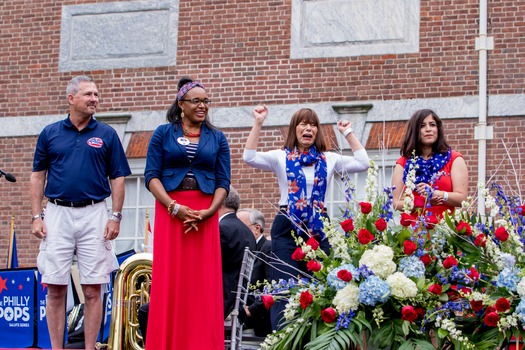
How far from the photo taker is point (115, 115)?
547 inches

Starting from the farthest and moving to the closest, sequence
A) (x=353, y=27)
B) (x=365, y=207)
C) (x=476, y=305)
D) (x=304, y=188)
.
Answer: (x=353, y=27) < (x=304, y=188) < (x=365, y=207) < (x=476, y=305)

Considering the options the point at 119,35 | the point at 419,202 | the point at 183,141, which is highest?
the point at 119,35

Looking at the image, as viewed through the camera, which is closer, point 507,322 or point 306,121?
point 507,322

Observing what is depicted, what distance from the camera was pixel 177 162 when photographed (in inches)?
279

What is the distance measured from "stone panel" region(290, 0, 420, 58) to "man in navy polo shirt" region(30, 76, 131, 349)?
228 inches

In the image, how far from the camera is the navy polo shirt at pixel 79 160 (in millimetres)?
7691

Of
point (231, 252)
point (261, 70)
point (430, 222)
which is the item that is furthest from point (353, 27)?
point (430, 222)

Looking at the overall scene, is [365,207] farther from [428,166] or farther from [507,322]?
[428,166]

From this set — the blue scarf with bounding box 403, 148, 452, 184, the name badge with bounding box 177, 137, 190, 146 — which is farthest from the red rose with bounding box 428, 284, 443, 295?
the name badge with bounding box 177, 137, 190, 146

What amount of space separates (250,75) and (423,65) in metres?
2.23

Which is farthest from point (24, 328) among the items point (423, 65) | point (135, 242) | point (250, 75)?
point (423, 65)

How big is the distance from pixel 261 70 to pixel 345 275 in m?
8.35

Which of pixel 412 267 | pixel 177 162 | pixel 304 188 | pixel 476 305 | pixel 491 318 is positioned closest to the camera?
pixel 491 318

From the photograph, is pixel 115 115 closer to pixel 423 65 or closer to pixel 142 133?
pixel 142 133
